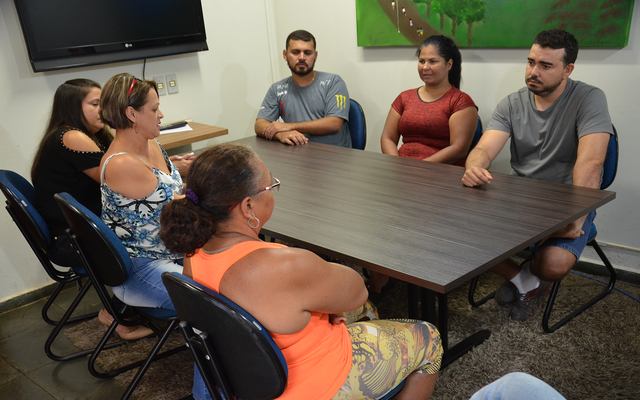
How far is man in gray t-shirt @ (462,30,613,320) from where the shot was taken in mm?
2184

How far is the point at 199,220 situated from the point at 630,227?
2450mm

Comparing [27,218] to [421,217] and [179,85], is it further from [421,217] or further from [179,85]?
[179,85]

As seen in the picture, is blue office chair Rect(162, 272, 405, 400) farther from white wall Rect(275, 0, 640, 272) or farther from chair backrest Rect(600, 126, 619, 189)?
white wall Rect(275, 0, 640, 272)

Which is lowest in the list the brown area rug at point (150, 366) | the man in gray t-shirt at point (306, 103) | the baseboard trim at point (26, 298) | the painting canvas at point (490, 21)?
the baseboard trim at point (26, 298)

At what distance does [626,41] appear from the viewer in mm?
2482

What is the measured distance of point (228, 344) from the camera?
1.19 meters

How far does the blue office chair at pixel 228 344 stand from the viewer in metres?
1.13

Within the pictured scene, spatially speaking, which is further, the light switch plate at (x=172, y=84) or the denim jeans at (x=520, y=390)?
the light switch plate at (x=172, y=84)

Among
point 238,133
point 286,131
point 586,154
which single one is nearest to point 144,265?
point 286,131

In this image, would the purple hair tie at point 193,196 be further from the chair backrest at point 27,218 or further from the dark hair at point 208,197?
the chair backrest at point 27,218

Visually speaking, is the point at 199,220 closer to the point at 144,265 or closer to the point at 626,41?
the point at 144,265

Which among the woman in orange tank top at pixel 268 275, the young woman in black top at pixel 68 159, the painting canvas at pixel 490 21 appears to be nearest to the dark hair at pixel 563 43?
the painting canvas at pixel 490 21

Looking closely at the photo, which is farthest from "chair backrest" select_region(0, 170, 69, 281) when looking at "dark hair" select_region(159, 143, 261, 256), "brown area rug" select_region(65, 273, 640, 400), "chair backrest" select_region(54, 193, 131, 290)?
"dark hair" select_region(159, 143, 261, 256)

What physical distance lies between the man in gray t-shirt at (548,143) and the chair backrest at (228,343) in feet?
4.05
